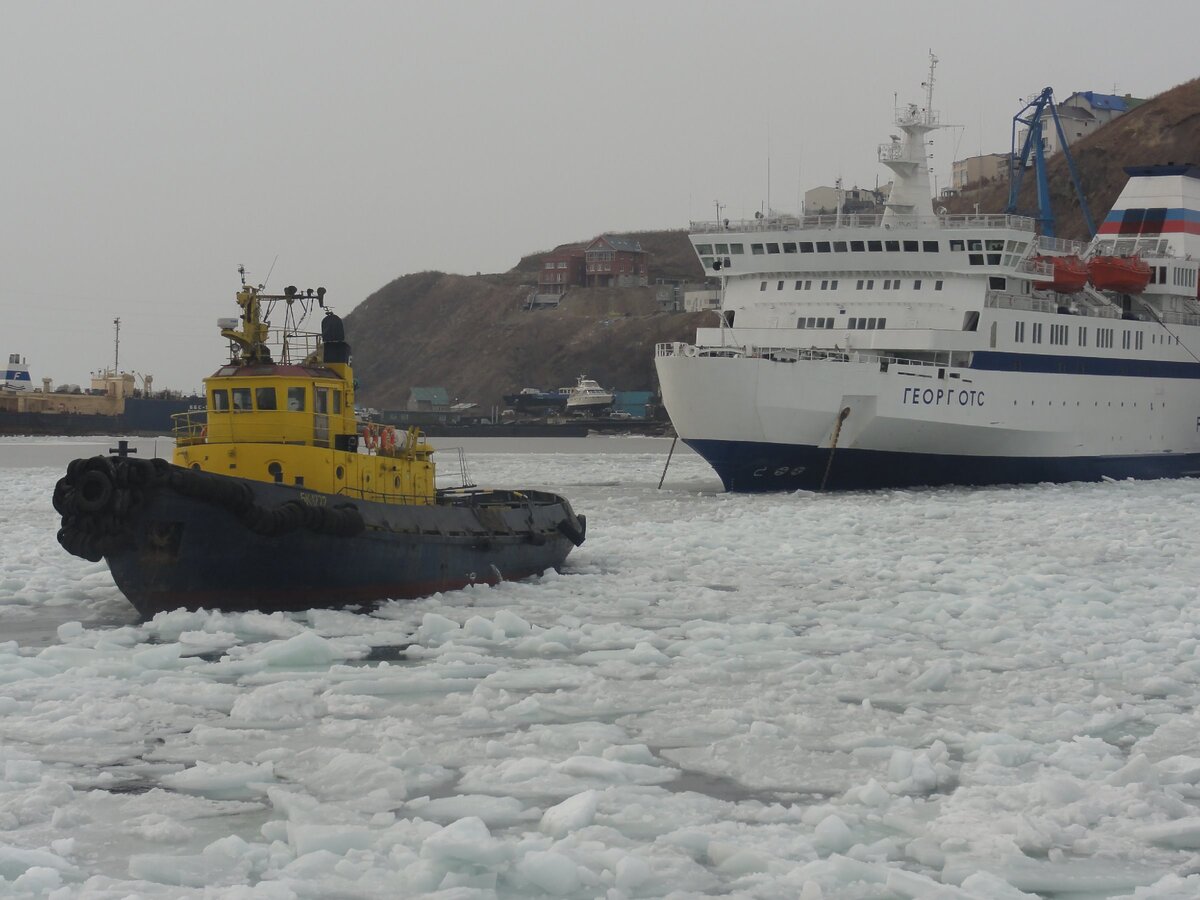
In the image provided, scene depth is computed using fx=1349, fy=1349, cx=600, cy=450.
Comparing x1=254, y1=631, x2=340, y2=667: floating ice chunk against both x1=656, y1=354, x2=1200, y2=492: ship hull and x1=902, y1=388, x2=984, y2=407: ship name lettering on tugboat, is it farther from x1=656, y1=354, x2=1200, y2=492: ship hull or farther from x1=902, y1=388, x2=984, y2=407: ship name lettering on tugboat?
x1=902, y1=388, x2=984, y2=407: ship name lettering on tugboat

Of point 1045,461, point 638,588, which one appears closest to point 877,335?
point 1045,461

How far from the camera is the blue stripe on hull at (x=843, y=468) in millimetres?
30734

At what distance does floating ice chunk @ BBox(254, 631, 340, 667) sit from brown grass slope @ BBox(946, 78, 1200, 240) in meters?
81.1

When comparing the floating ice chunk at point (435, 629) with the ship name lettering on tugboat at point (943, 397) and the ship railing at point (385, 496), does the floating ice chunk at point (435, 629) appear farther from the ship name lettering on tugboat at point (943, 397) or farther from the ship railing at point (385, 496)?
the ship name lettering on tugboat at point (943, 397)

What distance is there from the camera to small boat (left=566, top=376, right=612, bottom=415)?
3844 inches

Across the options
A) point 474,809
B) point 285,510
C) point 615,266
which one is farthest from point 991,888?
point 615,266

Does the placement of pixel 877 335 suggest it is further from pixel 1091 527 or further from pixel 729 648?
pixel 729 648

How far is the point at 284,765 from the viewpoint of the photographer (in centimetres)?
804

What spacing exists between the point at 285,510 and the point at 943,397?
70.7 ft

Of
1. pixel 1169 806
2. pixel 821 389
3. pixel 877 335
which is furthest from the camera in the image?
pixel 877 335

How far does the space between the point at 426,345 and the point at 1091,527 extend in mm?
125473

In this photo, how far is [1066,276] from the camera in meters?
35.9

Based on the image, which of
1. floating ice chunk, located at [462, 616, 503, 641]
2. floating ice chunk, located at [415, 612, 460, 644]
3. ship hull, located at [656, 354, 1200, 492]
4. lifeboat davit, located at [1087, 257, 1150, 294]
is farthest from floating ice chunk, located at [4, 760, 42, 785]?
lifeboat davit, located at [1087, 257, 1150, 294]

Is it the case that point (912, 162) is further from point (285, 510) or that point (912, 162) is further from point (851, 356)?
point (285, 510)
